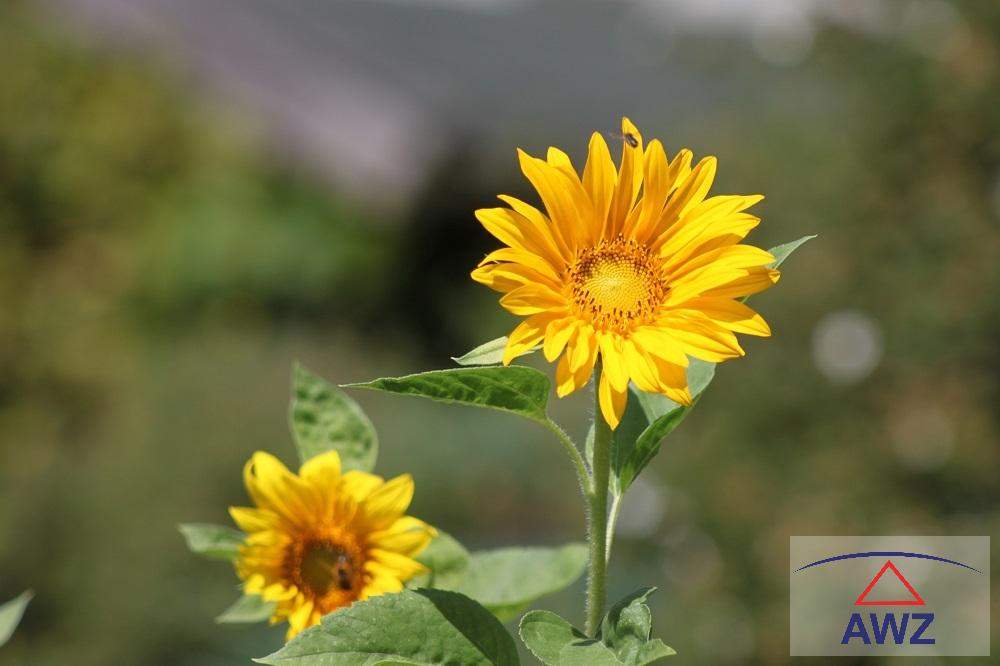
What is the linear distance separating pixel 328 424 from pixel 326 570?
0.24 ft

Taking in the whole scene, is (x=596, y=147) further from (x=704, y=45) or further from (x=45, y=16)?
(x=45, y=16)

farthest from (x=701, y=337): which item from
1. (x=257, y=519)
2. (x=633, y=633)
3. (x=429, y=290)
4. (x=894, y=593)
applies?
(x=429, y=290)

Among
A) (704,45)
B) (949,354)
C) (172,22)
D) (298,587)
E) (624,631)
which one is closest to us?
(624,631)

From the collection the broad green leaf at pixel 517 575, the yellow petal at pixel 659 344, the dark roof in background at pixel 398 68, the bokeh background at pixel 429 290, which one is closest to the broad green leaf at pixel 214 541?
the broad green leaf at pixel 517 575

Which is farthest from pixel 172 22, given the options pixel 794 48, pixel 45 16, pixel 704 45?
pixel 794 48

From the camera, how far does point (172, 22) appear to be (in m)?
7.82

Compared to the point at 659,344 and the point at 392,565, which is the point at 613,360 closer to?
the point at 659,344

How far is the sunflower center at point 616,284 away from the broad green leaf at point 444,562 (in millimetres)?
125

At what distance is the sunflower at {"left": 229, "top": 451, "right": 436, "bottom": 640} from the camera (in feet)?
1.82

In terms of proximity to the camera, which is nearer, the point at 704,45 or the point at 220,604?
the point at 220,604

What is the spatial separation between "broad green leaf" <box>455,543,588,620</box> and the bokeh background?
2526mm

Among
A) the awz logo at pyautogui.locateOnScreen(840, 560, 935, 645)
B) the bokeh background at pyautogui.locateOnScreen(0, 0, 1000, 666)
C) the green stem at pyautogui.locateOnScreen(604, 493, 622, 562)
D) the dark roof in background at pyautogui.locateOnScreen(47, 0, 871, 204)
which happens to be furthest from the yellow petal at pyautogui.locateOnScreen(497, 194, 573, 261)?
the dark roof in background at pyautogui.locateOnScreen(47, 0, 871, 204)

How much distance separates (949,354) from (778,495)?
60 cm

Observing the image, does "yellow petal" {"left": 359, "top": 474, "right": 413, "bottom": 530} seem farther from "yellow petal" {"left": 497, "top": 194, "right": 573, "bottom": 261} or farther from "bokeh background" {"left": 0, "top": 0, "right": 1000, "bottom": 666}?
"bokeh background" {"left": 0, "top": 0, "right": 1000, "bottom": 666}
